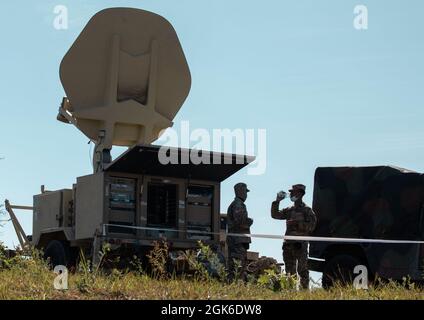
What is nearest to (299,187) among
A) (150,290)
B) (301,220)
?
(301,220)

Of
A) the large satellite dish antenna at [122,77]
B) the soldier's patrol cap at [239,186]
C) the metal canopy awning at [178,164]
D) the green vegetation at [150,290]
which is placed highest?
the large satellite dish antenna at [122,77]

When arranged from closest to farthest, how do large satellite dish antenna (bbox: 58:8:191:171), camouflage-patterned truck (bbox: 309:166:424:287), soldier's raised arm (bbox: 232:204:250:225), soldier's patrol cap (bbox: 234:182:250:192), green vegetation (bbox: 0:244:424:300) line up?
green vegetation (bbox: 0:244:424:300) → soldier's raised arm (bbox: 232:204:250:225) → soldier's patrol cap (bbox: 234:182:250:192) → camouflage-patterned truck (bbox: 309:166:424:287) → large satellite dish antenna (bbox: 58:8:191:171)

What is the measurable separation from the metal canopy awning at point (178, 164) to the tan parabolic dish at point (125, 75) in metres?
2.56

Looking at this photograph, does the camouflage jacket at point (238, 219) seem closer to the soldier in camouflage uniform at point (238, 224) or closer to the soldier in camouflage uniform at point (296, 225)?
the soldier in camouflage uniform at point (238, 224)

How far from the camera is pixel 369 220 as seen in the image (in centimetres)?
1462

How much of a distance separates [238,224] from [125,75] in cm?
570

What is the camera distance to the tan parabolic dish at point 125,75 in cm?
1762

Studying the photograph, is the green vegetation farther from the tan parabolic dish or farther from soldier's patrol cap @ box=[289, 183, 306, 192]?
the tan parabolic dish

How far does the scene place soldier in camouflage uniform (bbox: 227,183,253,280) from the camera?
13.6 metres

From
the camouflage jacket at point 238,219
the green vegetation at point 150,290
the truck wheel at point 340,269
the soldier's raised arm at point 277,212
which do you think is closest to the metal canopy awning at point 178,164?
the camouflage jacket at point 238,219

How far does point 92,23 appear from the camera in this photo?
17.5 metres

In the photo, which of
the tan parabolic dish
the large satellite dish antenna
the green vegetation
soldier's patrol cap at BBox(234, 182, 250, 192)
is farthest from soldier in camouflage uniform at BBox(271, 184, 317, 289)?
the tan parabolic dish
